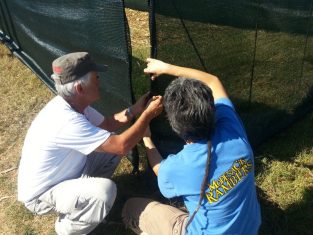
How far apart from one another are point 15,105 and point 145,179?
1999mm

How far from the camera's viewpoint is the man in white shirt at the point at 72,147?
2.78m

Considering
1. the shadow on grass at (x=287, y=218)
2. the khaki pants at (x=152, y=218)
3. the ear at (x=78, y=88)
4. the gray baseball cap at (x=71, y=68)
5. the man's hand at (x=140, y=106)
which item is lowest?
the shadow on grass at (x=287, y=218)

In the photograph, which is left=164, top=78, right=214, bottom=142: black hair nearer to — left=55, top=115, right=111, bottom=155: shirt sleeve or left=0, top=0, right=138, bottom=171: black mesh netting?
left=55, top=115, right=111, bottom=155: shirt sleeve

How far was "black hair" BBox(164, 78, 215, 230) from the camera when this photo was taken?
2.13 m

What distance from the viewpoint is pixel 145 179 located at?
3.68 m

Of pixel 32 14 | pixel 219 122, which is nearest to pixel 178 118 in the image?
pixel 219 122

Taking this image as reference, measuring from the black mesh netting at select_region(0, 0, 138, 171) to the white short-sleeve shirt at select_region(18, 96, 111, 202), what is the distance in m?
0.42

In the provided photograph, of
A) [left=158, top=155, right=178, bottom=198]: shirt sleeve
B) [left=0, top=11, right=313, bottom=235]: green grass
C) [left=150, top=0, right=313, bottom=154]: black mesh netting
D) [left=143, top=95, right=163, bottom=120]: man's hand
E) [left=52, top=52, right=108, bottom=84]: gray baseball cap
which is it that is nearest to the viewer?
[left=158, top=155, right=178, bottom=198]: shirt sleeve

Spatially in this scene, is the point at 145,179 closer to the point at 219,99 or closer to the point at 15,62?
the point at 219,99

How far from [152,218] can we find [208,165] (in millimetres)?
928

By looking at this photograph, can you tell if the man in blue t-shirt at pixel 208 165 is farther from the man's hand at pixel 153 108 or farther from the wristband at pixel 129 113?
the wristband at pixel 129 113

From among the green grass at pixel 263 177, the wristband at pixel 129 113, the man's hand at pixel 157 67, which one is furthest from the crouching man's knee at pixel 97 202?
the man's hand at pixel 157 67

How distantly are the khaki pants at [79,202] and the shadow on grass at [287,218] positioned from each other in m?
1.17

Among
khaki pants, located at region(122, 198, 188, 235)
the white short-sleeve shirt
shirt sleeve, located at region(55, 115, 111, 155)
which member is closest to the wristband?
the white short-sleeve shirt
